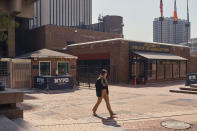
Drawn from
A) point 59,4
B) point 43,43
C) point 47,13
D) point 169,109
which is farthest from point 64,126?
point 59,4

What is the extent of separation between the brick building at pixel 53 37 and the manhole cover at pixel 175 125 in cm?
3125

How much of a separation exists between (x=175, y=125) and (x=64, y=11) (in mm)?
133360

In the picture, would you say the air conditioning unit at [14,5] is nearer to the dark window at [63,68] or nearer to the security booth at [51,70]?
the security booth at [51,70]

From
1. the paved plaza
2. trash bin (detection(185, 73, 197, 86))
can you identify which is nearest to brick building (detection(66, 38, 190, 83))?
trash bin (detection(185, 73, 197, 86))

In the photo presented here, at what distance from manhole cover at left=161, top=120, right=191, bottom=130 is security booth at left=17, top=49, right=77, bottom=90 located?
11.3 meters

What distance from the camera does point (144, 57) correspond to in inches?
971

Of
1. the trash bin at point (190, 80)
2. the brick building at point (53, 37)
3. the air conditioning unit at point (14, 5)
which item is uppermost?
the air conditioning unit at point (14, 5)

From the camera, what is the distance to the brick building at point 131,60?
1001 inches

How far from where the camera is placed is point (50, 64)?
20469 mm

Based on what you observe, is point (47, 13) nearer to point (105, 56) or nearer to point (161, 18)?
point (161, 18)

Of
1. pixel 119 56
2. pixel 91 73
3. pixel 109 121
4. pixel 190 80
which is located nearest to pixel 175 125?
pixel 109 121

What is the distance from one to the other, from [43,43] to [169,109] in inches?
1193

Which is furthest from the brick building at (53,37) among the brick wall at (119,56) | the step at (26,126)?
the step at (26,126)

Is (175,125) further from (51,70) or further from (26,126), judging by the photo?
(51,70)
